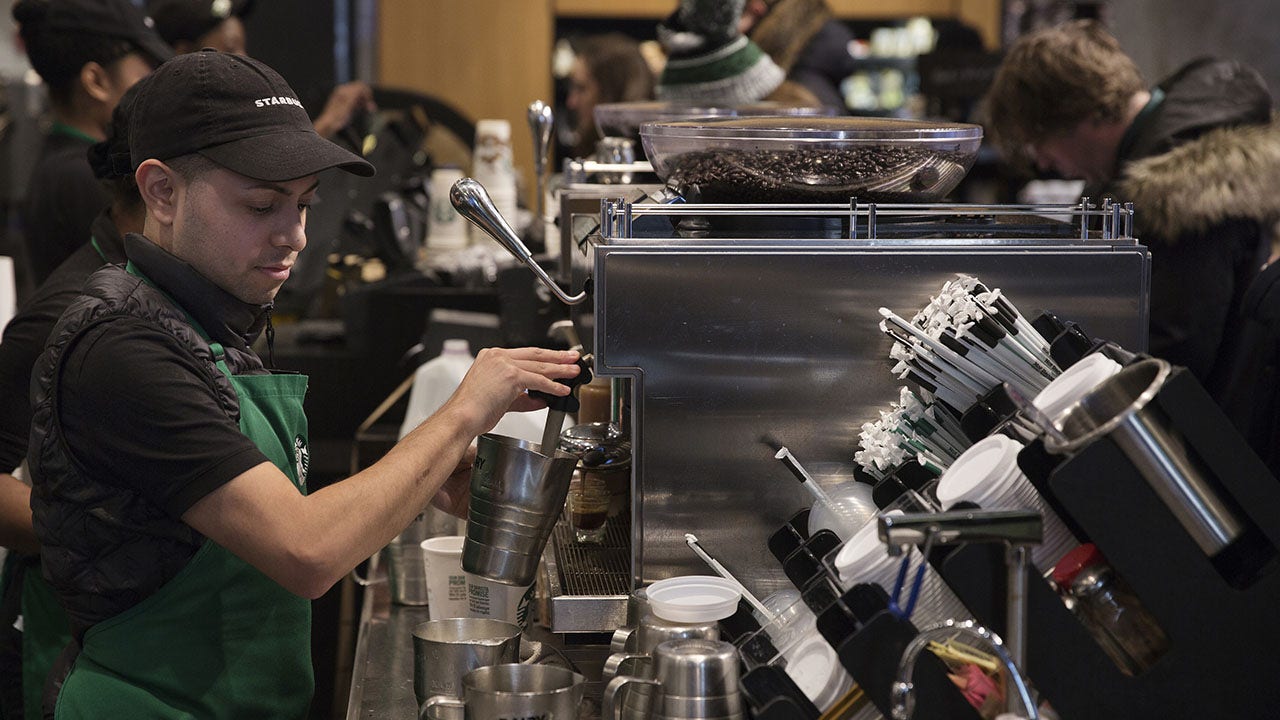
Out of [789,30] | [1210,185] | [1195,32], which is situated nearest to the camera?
[1210,185]

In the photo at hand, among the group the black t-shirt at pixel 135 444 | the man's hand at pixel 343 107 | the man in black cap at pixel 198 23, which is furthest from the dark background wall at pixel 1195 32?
the black t-shirt at pixel 135 444

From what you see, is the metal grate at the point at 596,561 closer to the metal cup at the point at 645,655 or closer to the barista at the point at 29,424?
the metal cup at the point at 645,655

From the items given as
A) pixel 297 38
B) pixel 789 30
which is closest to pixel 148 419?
pixel 789 30

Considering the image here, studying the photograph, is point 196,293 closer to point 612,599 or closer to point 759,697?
point 612,599

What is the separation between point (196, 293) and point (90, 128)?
57.3 inches

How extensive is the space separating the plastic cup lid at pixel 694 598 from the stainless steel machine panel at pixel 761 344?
4.2 inches

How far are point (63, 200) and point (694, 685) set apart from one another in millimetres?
1937

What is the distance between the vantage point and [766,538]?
4.73 ft

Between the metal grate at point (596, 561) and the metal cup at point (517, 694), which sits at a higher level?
the metal cup at point (517, 694)

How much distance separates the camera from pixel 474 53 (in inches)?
276

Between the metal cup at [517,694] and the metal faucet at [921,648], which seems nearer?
the metal faucet at [921,648]

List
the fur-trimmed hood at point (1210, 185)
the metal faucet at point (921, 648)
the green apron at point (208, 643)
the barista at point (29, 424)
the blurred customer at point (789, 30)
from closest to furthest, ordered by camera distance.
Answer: the metal faucet at point (921, 648) < the green apron at point (208, 643) < the barista at point (29, 424) < the fur-trimmed hood at point (1210, 185) < the blurred customer at point (789, 30)

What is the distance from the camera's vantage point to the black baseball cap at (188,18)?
3537 mm

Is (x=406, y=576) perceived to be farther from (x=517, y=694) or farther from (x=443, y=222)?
(x=443, y=222)
